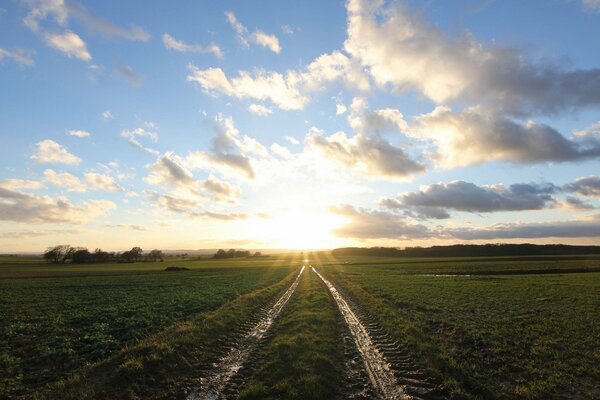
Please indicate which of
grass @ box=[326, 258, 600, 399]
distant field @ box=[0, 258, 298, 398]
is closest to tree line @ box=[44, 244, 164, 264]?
distant field @ box=[0, 258, 298, 398]

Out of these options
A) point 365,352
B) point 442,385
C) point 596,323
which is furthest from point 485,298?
point 442,385

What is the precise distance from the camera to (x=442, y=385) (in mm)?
11133

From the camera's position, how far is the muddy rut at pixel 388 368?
413 inches

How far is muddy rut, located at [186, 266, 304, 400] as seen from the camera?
1059 centimetres

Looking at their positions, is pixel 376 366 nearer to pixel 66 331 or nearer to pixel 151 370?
pixel 151 370

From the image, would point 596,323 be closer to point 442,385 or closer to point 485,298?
point 485,298

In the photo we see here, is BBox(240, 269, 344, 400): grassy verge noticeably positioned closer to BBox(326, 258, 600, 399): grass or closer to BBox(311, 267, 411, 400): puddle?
BBox(311, 267, 411, 400): puddle

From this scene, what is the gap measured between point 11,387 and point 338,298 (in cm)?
2537

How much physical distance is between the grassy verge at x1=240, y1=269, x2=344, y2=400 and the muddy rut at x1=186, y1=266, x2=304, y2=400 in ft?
2.06

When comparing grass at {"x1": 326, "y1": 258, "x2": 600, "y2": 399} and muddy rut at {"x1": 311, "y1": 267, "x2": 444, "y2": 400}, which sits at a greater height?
muddy rut at {"x1": 311, "y1": 267, "x2": 444, "y2": 400}

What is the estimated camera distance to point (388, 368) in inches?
503

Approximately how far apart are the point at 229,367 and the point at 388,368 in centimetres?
577

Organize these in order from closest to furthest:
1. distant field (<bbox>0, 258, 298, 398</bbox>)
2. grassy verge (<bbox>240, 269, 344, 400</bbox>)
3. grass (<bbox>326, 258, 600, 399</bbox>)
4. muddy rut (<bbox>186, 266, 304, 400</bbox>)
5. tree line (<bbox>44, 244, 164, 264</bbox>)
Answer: grassy verge (<bbox>240, 269, 344, 400</bbox>)
muddy rut (<bbox>186, 266, 304, 400</bbox>)
grass (<bbox>326, 258, 600, 399</bbox>)
distant field (<bbox>0, 258, 298, 398</bbox>)
tree line (<bbox>44, 244, 164, 264</bbox>)

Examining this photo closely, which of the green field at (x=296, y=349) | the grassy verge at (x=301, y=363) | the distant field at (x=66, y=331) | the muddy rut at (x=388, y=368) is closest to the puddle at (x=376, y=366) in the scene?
the muddy rut at (x=388, y=368)
